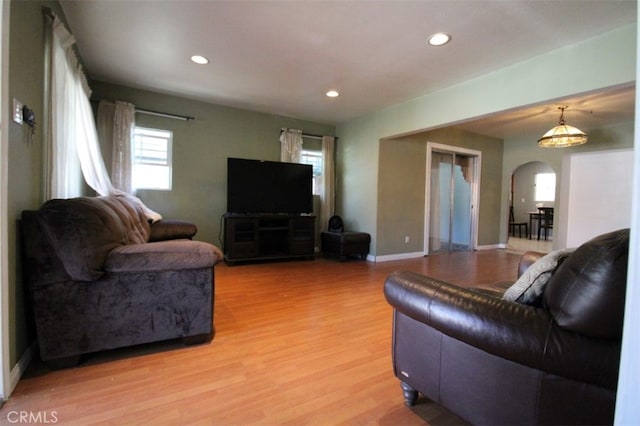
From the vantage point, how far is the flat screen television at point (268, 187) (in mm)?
4391

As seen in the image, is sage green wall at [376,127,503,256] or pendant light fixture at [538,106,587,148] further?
sage green wall at [376,127,503,256]

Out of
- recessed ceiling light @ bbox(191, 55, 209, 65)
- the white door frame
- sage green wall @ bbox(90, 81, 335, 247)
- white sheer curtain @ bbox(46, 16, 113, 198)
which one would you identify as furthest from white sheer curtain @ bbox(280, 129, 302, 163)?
the white door frame

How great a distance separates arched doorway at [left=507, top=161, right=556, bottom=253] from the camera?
8.43m

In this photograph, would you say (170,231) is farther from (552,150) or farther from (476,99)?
(552,150)

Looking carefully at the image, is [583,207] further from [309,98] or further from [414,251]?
[309,98]

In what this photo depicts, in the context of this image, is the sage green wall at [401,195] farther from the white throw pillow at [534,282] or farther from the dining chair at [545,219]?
the dining chair at [545,219]

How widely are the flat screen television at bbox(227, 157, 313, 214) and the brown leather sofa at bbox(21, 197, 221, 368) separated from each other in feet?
7.85

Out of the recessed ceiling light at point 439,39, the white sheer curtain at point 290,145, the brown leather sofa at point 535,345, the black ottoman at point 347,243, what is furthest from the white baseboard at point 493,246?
the brown leather sofa at point 535,345

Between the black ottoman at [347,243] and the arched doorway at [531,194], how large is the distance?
5487 mm

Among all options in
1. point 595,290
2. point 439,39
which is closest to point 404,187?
point 439,39

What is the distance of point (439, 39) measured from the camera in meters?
2.56

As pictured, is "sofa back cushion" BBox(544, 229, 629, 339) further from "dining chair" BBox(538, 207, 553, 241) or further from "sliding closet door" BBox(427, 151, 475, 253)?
"dining chair" BBox(538, 207, 553, 241)

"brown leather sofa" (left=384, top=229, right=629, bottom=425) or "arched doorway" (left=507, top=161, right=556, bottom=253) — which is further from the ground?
"arched doorway" (left=507, top=161, right=556, bottom=253)

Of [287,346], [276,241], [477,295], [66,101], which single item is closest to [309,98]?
[276,241]
